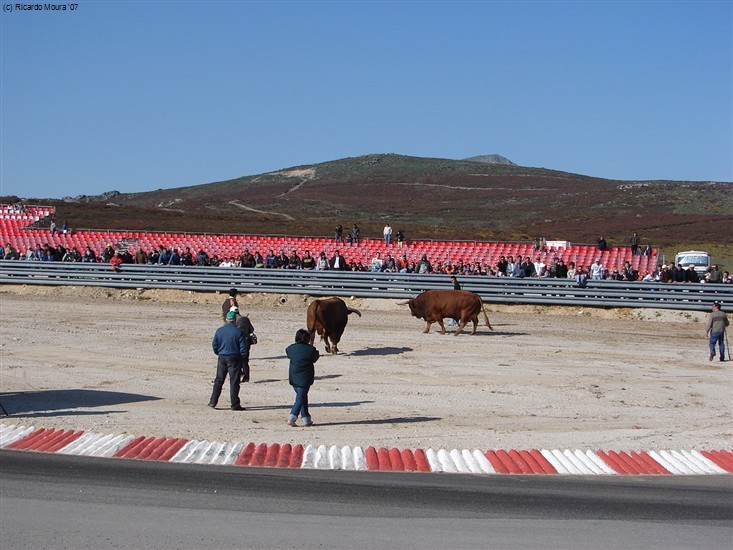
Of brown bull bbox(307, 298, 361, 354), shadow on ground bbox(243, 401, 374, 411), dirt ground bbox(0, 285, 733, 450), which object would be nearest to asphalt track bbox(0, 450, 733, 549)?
dirt ground bbox(0, 285, 733, 450)

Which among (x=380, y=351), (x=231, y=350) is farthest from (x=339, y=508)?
→ (x=380, y=351)

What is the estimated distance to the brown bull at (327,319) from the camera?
20.0 meters

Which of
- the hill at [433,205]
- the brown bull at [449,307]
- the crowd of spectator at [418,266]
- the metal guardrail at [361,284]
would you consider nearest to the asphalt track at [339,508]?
the brown bull at [449,307]

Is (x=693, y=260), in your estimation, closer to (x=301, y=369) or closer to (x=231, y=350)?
(x=231, y=350)

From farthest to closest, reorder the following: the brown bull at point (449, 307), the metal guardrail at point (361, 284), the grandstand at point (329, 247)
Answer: the grandstand at point (329, 247) → the metal guardrail at point (361, 284) → the brown bull at point (449, 307)

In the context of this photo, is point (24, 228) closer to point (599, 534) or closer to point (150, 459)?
point (150, 459)

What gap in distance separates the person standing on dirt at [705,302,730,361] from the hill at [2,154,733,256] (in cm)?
3876

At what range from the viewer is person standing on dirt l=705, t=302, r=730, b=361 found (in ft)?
69.2

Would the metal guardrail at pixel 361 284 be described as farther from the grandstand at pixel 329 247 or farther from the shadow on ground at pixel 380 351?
the shadow on ground at pixel 380 351

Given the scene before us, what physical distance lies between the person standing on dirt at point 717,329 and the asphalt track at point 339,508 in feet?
34.8

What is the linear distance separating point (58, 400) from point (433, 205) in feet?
316

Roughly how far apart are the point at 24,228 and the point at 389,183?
93.9 meters

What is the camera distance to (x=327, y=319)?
20.4 metres

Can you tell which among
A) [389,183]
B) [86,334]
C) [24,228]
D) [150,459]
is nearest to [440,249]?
[86,334]
